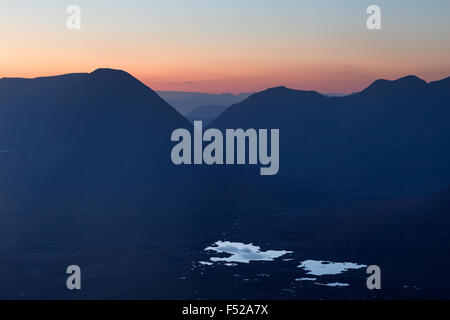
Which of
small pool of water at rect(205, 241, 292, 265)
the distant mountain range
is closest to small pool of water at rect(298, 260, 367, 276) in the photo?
the distant mountain range

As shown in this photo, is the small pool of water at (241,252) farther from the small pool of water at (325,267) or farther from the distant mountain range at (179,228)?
the small pool of water at (325,267)

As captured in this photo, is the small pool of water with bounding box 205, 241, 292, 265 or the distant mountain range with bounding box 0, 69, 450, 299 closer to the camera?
the distant mountain range with bounding box 0, 69, 450, 299

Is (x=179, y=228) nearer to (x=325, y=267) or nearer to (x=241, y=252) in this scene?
(x=241, y=252)

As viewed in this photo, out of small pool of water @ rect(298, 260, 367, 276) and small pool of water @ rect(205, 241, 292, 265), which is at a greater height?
small pool of water @ rect(205, 241, 292, 265)

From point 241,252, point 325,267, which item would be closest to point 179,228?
point 241,252

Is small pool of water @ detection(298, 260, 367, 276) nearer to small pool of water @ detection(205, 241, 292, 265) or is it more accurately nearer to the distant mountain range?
the distant mountain range

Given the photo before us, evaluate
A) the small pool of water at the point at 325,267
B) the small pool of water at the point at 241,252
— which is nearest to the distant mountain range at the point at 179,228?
the small pool of water at the point at 325,267

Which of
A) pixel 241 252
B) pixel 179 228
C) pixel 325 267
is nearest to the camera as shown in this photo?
pixel 325 267

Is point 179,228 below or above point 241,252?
above

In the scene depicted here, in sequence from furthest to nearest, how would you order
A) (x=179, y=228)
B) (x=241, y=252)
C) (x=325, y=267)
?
(x=179, y=228), (x=241, y=252), (x=325, y=267)

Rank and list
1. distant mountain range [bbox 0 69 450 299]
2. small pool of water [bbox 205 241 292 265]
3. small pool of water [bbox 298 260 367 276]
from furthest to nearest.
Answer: small pool of water [bbox 205 241 292 265] → small pool of water [bbox 298 260 367 276] → distant mountain range [bbox 0 69 450 299]
